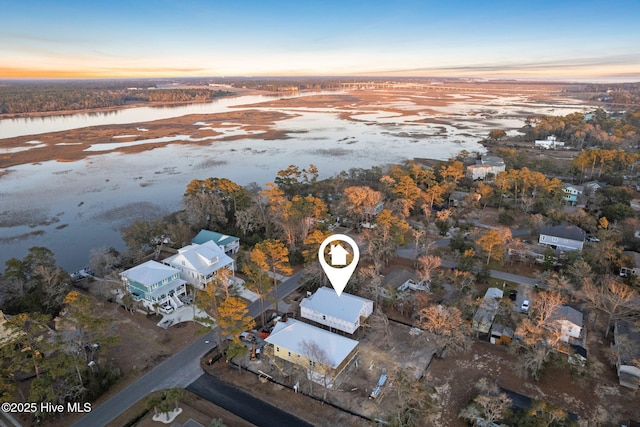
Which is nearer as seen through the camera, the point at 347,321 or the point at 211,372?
the point at 211,372

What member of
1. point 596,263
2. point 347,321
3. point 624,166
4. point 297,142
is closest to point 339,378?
point 347,321

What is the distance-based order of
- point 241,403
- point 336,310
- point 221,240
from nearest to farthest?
point 241,403 < point 336,310 < point 221,240

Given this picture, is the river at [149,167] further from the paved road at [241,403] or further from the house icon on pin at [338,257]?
the house icon on pin at [338,257]

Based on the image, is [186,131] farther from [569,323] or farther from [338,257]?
[569,323]

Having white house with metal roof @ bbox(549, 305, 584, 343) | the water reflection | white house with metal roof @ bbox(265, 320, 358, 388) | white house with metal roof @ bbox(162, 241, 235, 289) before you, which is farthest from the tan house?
the water reflection

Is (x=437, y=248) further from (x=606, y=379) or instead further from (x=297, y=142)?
(x=297, y=142)

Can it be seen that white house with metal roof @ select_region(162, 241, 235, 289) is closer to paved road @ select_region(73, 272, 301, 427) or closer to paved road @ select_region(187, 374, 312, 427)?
paved road @ select_region(73, 272, 301, 427)

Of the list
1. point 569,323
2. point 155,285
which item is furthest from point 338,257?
point 569,323
